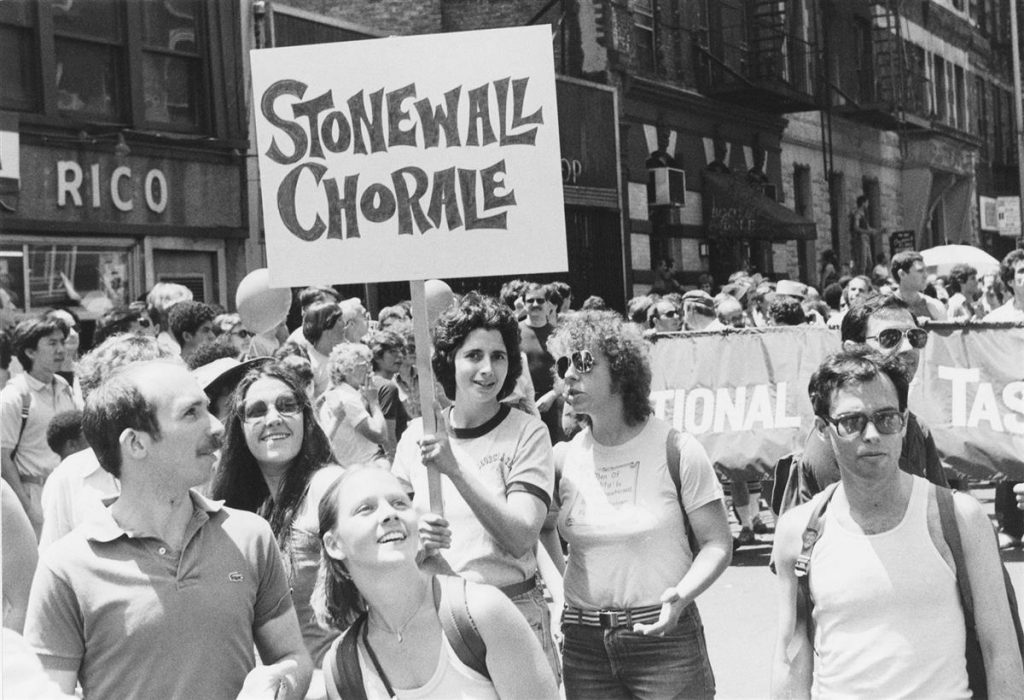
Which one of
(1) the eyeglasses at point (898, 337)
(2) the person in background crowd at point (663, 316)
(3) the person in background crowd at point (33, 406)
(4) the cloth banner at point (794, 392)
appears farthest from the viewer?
(2) the person in background crowd at point (663, 316)

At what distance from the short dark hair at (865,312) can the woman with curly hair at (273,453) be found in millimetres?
1885

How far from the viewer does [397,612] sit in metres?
3.29

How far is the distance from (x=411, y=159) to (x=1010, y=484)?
680 cm

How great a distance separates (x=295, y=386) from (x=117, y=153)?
10.6m

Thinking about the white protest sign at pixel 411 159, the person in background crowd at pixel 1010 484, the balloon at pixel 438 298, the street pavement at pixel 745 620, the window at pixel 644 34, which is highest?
the window at pixel 644 34

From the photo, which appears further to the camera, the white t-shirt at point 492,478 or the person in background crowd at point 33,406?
the person in background crowd at point 33,406

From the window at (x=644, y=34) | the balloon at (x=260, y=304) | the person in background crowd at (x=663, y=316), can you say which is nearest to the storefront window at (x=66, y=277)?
the balloon at (x=260, y=304)

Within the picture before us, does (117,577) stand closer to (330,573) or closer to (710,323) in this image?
(330,573)

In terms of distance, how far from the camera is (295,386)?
4473 mm

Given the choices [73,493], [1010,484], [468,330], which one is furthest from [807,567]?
[1010,484]

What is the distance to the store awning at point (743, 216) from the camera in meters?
25.6

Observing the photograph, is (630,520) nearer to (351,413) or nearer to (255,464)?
(255,464)

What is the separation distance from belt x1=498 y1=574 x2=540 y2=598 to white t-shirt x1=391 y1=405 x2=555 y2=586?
0.01 meters

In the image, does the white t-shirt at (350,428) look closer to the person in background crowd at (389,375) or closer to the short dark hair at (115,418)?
the person in background crowd at (389,375)
